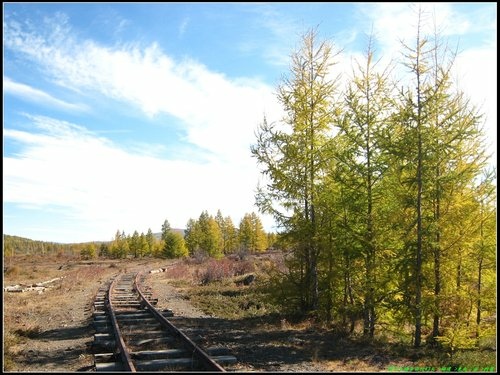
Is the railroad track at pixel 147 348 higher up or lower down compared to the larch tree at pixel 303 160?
lower down

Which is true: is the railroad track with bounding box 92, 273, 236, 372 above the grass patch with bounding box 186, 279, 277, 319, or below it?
above

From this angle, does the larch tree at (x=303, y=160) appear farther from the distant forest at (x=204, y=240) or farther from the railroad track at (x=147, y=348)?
the distant forest at (x=204, y=240)

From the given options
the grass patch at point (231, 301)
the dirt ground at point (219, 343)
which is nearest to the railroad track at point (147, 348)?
the dirt ground at point (219, 343)

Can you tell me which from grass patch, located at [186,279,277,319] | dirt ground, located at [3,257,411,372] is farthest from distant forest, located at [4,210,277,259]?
dirt ground, located at [3,257,411,372]

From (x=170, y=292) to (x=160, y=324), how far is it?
1103 centimetres

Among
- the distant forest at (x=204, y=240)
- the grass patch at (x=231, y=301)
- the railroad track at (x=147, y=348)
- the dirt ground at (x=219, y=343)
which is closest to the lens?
the railroad track at (x=147, y=348)

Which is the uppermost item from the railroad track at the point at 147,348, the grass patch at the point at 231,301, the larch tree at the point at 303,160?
the larch tree at the point at 303,160

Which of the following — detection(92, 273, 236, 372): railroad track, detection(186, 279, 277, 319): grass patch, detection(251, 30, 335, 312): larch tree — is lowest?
detection(186, 279, 277, 319): grass patch

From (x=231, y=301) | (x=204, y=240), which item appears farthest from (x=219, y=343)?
(x=204, y=240)

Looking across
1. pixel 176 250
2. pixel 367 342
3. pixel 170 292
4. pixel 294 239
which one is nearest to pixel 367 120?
pixel 294 239

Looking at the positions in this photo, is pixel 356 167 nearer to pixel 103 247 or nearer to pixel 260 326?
pixel 260 326

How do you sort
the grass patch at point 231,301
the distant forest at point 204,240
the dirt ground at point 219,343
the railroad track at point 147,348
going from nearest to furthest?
the railroad track at point 147,348
the dirt ground at point 219,343
the grass patch at point 231,301
the distant forest at point 204,240

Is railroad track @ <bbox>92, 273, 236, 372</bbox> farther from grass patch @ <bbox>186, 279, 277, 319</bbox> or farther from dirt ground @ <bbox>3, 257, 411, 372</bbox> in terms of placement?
grass patch @ <bbox>186, 279, 277, 319</bbox>

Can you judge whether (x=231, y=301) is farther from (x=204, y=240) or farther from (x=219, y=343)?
(x=204, y=240)
